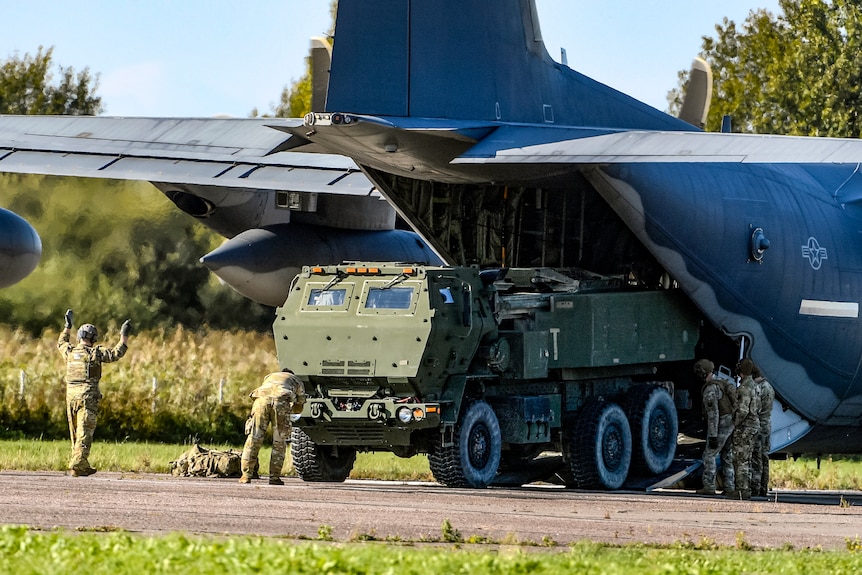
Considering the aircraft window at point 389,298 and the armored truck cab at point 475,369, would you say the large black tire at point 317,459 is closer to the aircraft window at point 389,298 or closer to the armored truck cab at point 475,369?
the armored truck cab at point 475,369

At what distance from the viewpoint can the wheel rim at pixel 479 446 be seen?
1917 centimetres

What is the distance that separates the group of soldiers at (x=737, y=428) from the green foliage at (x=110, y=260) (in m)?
18.6

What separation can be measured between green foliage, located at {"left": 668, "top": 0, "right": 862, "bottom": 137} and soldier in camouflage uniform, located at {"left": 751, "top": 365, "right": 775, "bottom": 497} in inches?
984

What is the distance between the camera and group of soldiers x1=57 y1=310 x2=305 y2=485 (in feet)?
60.6

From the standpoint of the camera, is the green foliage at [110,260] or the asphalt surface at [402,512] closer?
the asphalt surface at [402,512]

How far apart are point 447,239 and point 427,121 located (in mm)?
3365

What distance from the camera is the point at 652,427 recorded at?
70.9 feet

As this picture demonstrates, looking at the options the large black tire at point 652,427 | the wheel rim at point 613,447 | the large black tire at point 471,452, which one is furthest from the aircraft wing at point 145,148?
the large black tire at point 652,427

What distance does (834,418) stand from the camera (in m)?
24.4

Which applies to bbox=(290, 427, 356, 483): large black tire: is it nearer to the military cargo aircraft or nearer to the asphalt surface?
the asphalt surface

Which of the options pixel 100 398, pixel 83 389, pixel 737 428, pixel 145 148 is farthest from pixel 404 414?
pixel 145 148

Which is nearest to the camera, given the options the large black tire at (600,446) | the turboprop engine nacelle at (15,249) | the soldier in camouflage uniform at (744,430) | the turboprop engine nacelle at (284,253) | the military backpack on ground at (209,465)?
the military backpack on ground at (209,465)

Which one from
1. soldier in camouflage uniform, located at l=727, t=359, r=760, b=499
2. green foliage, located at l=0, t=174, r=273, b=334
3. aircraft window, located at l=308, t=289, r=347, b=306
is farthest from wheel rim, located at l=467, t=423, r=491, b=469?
green foliage, located at l=0, t=174, r=273, b=334

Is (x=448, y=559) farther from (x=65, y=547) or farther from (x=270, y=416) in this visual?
(x=270, y=416)
